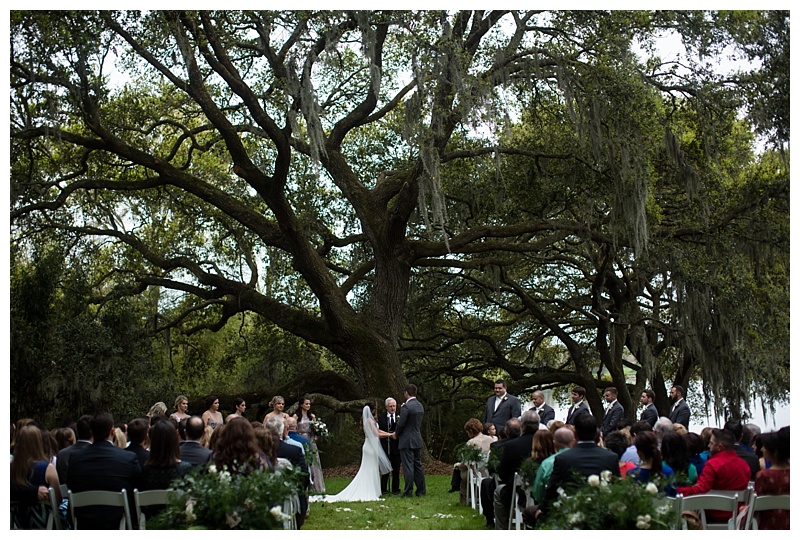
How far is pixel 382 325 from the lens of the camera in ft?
48.2

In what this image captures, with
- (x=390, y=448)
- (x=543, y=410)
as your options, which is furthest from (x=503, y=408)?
(x=390, y=448)

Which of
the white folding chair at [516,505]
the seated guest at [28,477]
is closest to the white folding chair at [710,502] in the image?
the white folding chair at [516,505]

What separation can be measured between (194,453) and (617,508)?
9.92 feet

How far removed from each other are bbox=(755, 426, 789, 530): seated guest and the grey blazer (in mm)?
5647

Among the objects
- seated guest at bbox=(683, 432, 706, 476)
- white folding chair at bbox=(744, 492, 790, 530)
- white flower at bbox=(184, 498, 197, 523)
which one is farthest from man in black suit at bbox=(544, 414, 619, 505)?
white flower at bbox=(184, 498, 197, 523)

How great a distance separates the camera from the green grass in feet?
26.7

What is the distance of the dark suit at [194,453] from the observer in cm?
612

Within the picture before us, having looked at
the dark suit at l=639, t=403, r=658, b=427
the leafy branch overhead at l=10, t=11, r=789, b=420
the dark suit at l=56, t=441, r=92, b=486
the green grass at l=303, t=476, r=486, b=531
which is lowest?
the green grass at l=303, t=476, r=486, b=531

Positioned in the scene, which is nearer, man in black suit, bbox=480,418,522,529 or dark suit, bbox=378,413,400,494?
man in black suit, bbox=480,418,522,529

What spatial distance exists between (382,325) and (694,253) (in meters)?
5.44

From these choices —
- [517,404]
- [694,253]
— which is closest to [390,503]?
[517,404]

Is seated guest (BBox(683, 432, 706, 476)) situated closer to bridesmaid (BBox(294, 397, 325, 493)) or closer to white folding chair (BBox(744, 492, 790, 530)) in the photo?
white folding chair (BBox(744, 492, 790, 530))

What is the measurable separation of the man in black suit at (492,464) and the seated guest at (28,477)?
11.8ft
